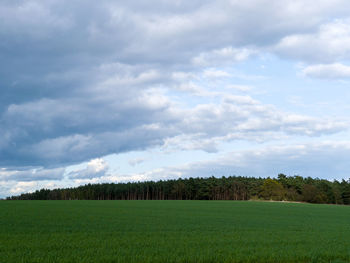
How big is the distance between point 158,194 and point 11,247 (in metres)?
136

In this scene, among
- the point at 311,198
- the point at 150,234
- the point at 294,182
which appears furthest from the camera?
the point at 294,182

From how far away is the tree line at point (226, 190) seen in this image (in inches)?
5157

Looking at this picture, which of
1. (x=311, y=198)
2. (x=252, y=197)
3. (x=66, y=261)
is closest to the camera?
(x=66, y=261)

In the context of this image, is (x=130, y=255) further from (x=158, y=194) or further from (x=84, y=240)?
(x=158, y=194)

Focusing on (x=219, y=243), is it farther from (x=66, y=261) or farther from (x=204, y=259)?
(x=66, y=261)

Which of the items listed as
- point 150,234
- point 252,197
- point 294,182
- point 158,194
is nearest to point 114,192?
point 158,194

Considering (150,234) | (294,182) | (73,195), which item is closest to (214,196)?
(294,182)

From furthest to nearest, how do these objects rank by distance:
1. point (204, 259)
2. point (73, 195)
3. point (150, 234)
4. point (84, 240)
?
point (73, 195), point (150, 234), point (84, 240), point (204, 259)

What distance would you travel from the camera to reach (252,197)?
137375 millimetres

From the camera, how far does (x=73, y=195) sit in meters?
161

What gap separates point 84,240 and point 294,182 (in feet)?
460

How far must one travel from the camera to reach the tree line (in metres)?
131

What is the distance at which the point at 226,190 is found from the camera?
142m

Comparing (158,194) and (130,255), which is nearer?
(130,255)
